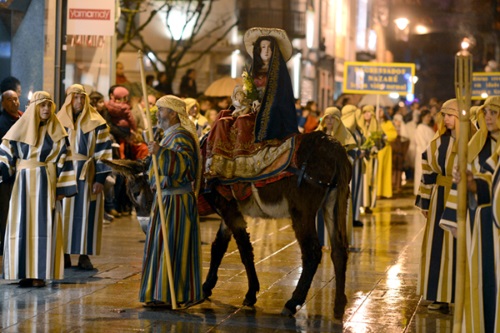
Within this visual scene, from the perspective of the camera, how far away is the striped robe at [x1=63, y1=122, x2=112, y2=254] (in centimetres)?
1227

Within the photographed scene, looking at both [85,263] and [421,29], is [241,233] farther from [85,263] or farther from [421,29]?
[421,29]

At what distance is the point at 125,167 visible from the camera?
10.2 m

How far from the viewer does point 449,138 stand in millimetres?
10266

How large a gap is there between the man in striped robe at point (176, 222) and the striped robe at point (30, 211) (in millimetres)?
1699

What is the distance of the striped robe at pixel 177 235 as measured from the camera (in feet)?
32.0

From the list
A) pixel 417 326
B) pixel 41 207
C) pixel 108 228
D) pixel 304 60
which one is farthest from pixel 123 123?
pixel 304 60

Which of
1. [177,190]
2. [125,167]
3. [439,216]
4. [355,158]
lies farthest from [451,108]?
[355,158]

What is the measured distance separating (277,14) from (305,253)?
3418 cm

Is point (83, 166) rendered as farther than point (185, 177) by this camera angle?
Yes

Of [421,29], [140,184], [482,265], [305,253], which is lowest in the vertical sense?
[305,253]

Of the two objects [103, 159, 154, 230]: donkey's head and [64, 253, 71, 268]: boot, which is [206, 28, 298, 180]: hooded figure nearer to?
[103, 159, 154, 230]: donkey's head

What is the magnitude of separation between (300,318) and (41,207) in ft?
10.1

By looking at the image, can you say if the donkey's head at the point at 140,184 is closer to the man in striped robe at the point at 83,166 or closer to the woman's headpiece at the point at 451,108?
the man in striped robe at the point at 83,166

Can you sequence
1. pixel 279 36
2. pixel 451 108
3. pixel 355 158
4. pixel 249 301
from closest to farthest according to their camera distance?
pixel 451 108 < pixel 279 36 < pixel 249 301 < pixel 355 158
